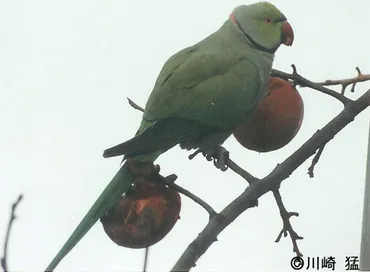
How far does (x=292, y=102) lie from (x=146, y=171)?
454mm

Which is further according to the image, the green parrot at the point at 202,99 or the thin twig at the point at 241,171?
the green parrot at the point at 202,99

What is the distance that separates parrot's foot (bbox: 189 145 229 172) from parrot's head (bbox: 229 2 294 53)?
34 centimetres

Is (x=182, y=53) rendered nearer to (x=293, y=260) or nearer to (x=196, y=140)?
(x=196, y=140)

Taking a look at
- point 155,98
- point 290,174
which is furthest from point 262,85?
point 290,174

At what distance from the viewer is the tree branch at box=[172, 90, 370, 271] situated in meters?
0.79

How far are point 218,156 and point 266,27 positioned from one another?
44cm

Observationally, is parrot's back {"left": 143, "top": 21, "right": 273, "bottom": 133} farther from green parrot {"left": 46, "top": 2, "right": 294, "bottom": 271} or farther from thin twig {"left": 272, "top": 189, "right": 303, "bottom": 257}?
thin twig {"left": 272, "top": 189, "right": 303, "bottom": 257}

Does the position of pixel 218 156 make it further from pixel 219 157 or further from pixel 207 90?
pixel 207 90

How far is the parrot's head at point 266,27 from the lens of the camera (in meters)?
1.50

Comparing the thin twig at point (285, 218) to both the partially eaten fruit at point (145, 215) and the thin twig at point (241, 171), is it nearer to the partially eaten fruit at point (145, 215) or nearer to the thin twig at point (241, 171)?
the thin twig at point (241, 171)

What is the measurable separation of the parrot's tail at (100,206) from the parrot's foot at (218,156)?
0.21 meters

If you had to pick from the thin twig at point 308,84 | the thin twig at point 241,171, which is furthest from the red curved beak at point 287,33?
the thin twig at point 241,171

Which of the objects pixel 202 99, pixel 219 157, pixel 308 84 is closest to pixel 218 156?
pixel 219 157

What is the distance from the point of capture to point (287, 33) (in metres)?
1.52
